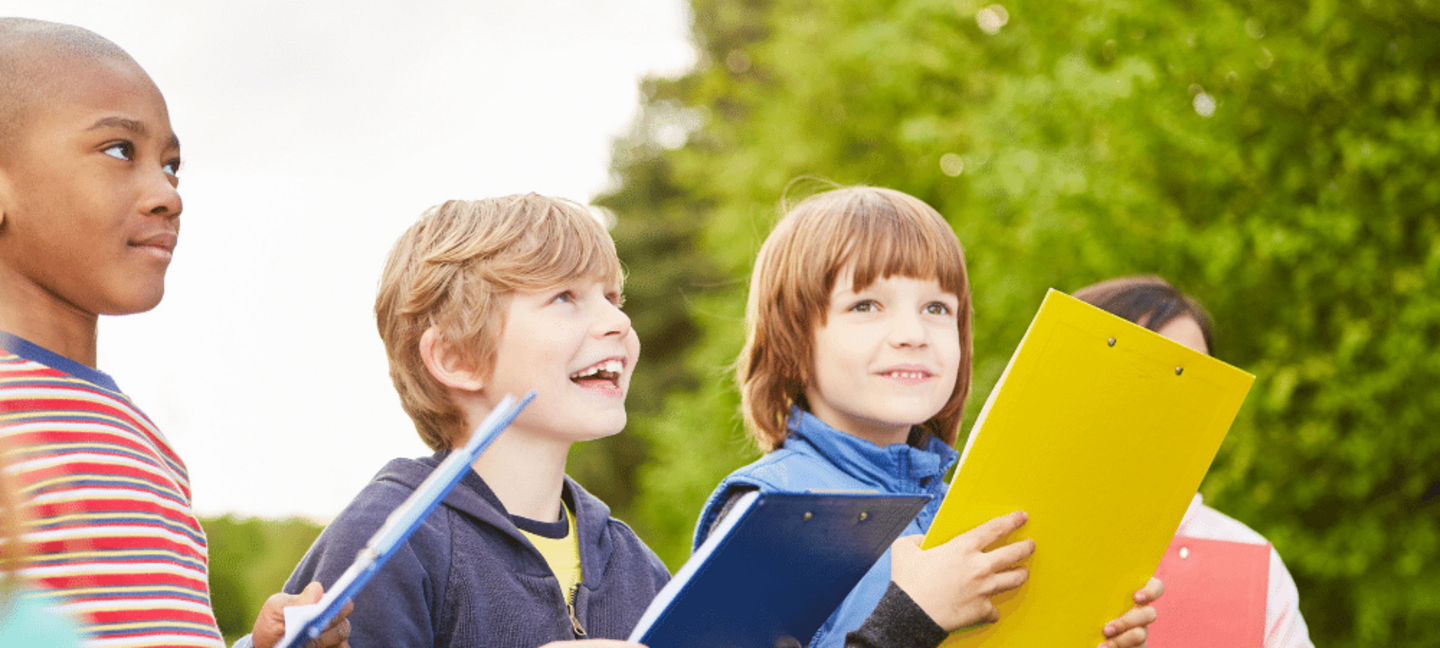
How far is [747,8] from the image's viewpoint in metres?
18.6

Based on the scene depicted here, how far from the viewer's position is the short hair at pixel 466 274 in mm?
1946

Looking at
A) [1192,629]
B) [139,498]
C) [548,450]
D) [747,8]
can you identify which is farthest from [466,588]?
[747,8]

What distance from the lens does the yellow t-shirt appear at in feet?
6.37

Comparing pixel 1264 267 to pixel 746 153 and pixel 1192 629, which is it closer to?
pixel 1192 629

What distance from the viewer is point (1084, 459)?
1781 millimetres

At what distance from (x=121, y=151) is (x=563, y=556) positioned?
0.96 m

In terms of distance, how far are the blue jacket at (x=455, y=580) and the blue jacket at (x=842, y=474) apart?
32cm

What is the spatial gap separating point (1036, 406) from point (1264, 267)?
14.0 ft

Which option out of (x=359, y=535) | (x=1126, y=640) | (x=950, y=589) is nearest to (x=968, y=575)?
(x=950, y=589)

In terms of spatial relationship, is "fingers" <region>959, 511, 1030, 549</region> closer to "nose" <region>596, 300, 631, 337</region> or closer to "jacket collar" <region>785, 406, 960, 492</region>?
"jacket collar" <region>785, 406, 960, 492</region>

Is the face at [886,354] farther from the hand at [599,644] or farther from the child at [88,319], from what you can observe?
the child at [88,319]

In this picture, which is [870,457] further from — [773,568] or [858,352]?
[773,568]

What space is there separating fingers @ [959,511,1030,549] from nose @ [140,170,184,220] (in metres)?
1.21

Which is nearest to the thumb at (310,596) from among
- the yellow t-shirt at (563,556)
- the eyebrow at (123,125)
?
the yellow t-shirt at (563,556)
